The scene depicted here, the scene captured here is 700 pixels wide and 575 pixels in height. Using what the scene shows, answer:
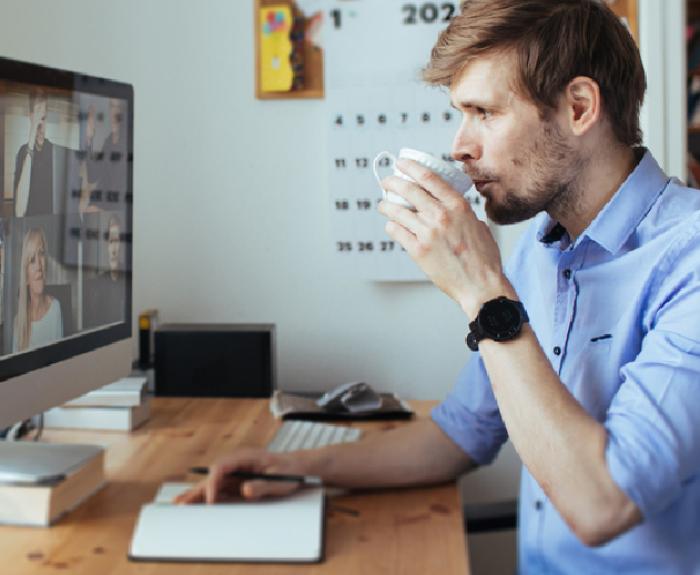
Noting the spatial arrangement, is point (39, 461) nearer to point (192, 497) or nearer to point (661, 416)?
point (192, 497)

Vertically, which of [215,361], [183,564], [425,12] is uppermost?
[425,12]

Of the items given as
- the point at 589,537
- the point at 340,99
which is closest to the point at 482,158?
the point at 589,537

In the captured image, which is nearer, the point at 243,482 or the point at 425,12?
the point at 243,482

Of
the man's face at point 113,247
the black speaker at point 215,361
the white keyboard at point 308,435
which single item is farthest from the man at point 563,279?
the black speaker at point 215,361

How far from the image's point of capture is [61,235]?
124 cm

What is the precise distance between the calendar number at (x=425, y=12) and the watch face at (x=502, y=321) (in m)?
1.06

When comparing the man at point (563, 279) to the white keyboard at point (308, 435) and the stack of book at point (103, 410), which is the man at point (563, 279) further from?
the stack of book at point (103, 410)

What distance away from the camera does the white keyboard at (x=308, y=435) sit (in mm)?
1430

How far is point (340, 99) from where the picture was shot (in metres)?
1.95

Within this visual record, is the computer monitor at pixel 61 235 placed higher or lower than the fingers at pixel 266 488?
higher

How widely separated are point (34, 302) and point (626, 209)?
0.76 meters

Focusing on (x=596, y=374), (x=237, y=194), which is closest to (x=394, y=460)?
(x=596, y=374)

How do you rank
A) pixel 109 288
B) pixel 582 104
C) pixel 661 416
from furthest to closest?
pixel 109 288, pixel 582 104, pixel 661 416

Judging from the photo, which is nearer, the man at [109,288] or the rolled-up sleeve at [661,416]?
the rolled-up sleeve at [661,416]
